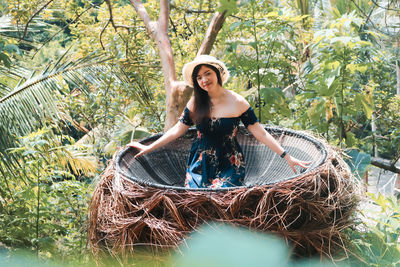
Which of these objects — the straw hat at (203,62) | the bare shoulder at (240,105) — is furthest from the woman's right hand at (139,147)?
the bare shoulder at (240,105)

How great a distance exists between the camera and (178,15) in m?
5.34

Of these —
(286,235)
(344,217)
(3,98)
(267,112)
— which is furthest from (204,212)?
(267,112)

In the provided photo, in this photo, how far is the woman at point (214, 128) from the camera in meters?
2.42

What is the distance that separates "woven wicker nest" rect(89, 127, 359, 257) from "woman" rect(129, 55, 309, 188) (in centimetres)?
42

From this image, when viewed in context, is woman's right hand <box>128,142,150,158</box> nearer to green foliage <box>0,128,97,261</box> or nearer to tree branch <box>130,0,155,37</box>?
green foliage <box>0,128,97,261</box>

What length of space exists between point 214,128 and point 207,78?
318 millimetres

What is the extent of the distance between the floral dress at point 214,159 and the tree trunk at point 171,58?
0.58m

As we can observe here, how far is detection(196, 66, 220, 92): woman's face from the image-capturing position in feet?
7.88

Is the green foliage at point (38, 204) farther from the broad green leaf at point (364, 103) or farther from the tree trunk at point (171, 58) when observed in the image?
the broad green leaf at point (364, 103)

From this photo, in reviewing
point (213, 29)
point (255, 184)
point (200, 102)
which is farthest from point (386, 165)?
point (255, 184)

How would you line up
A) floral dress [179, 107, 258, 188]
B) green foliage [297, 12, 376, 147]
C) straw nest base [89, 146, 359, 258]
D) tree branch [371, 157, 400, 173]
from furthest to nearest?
tree branch [371, 157, 400, 173], green foliage [297, 12, 376, 147], floral dress [179, 107, 258, 188], straw nest base [89, 146, 359, 258]

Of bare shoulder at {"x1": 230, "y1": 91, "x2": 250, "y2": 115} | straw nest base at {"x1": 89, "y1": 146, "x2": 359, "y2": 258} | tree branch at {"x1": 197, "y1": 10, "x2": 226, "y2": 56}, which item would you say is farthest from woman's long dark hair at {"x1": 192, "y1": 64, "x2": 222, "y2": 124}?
tree branch at {"x1": 197, "y1": 10, "x2": 226, "y2": 56}

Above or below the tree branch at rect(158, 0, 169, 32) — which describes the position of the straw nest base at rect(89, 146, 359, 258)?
below

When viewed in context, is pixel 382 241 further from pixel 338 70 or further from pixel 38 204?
pixel 38 204
